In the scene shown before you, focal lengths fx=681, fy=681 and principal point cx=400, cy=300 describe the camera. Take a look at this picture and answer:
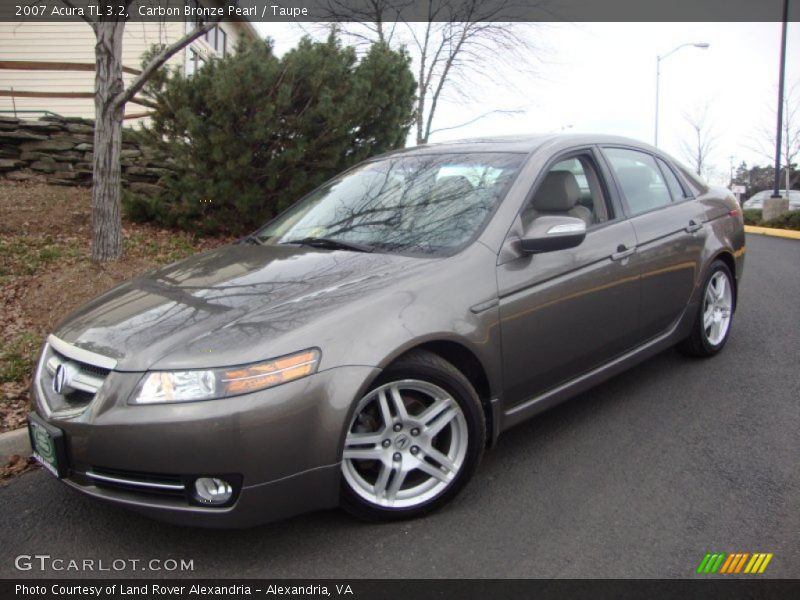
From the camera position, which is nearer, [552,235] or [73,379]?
[73,379]

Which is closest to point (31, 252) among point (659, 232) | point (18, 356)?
point (18, 356)

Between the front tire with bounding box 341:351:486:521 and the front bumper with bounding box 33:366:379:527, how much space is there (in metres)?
0.13

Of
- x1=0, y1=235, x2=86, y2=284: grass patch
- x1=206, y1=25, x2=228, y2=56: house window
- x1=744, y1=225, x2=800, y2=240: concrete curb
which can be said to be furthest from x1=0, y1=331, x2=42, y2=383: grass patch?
x1=206, y1=25, x2=228, y2=56: house window

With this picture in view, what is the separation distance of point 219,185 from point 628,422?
18.9ft

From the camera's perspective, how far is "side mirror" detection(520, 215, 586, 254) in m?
3.17

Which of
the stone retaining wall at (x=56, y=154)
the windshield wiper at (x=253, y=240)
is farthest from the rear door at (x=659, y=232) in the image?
the stone retaining wall at (x=56, y=154)

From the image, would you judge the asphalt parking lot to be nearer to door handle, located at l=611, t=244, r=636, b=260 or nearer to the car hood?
the car hood

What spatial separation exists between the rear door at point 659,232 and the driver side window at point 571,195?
0.71 ft

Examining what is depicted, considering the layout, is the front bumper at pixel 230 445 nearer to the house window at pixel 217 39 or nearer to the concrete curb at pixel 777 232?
the concrete curb at pixel 777 232

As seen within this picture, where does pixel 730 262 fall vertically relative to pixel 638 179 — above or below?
below

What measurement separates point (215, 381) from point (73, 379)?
2.30 feet

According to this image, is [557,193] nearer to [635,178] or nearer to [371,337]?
[635,178]

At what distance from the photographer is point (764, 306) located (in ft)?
21.5

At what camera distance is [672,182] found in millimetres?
4672
